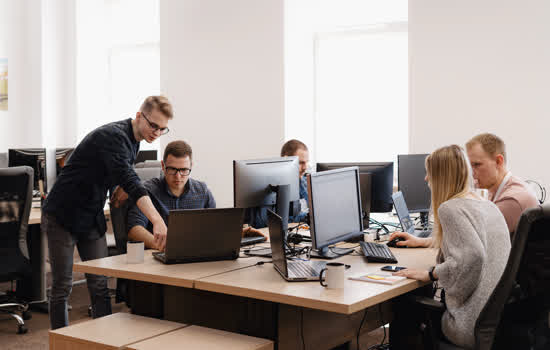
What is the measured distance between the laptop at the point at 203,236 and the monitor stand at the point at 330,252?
39cm

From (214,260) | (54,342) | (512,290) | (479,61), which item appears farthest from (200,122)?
(512,290)

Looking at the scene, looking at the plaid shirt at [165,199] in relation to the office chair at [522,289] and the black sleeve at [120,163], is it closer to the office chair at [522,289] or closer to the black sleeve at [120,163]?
the black sleeve at [120,163]

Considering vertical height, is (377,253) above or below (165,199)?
below

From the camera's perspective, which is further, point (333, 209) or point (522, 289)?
point (333, 209)

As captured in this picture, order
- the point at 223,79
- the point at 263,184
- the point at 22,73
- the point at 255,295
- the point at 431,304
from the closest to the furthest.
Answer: the point at 255,295 → the point at 431,304 → the point at 263,184 → the point at 223,79 → the point at 22,73

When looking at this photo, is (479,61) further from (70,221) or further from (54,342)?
(54,342)

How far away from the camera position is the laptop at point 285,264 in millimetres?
2252

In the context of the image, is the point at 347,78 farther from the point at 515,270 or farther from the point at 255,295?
the point at 515,270

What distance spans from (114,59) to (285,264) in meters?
6.14

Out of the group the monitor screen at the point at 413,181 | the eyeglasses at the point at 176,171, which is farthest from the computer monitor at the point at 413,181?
the eyeglasses at the point at 176,171

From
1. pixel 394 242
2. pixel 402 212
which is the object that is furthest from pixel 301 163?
pixel 394 242

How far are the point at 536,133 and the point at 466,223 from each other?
3.03 meters

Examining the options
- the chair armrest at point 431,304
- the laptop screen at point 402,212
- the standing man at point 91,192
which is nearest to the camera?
the chair armrest at point 431,304

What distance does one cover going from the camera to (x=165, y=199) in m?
3.18
